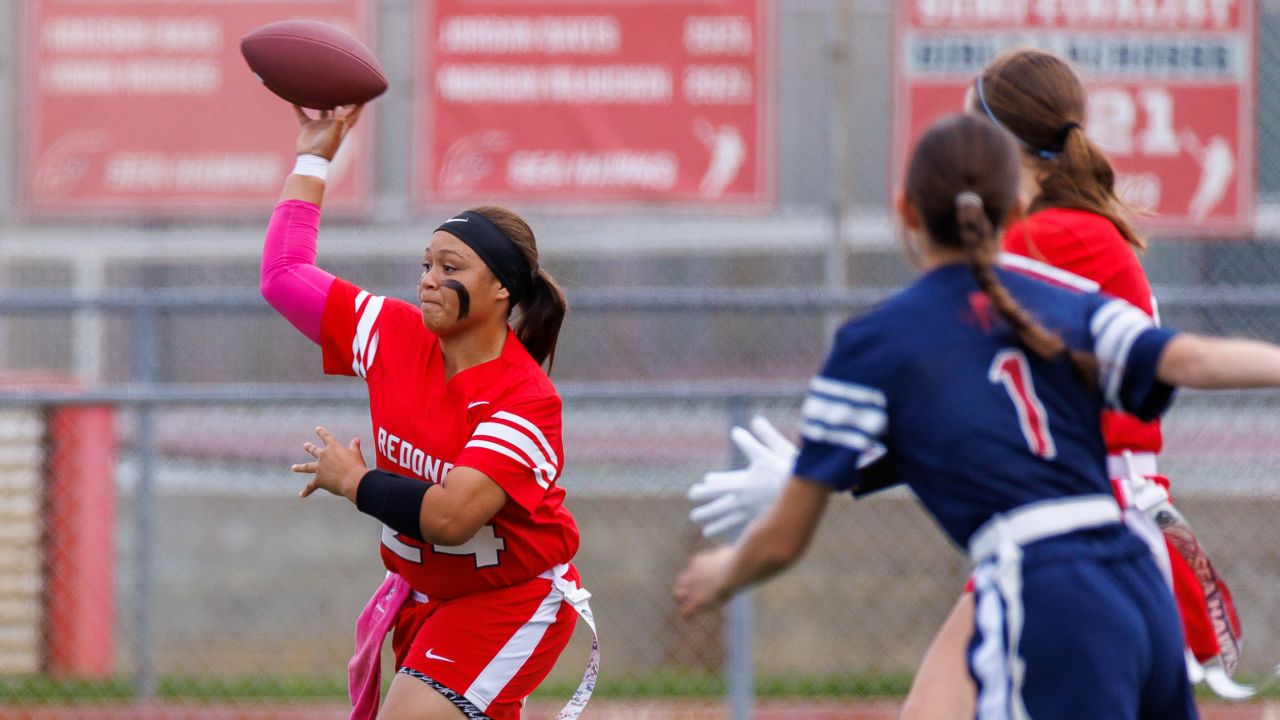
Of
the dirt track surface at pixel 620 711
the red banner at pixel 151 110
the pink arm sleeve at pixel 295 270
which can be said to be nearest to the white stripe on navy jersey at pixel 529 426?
the pink arm sleeve at pixel 295 270

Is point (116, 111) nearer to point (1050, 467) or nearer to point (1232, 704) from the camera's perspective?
point (1232, 704)

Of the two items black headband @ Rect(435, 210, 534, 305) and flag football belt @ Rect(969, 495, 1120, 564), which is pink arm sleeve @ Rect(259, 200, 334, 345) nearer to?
black headband @ Rect(435, 210, 534, 305)

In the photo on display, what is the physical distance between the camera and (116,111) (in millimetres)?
9023

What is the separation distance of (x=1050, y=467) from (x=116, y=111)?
758 cm

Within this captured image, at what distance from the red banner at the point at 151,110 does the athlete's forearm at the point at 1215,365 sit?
676cm

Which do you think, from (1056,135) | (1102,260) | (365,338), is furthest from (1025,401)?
(365,338)

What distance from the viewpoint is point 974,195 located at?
8.93 feet

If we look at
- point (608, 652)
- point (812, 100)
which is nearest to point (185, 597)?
point (608, 652)

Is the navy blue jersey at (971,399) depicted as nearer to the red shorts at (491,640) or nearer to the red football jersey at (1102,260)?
the red football jersey at (1102,260)

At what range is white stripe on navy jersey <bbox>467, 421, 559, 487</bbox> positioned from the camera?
3.65m

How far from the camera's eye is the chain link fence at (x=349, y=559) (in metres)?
6.88

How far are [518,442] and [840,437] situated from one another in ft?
3.87

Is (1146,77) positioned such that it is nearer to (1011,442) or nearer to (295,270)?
(295,270)

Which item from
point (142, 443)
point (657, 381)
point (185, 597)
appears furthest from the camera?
point (657, 381)
